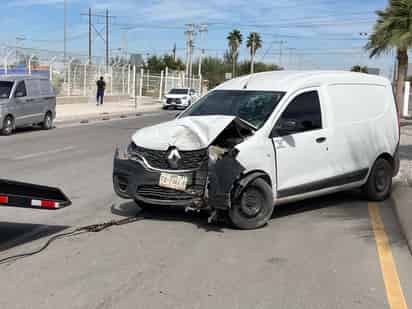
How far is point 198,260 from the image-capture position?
611cm

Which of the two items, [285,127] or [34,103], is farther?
[34,103]

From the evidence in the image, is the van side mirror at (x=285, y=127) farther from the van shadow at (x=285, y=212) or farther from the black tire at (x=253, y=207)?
the van shadow at (x=285, y=212)

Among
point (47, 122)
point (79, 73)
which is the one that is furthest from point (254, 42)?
point (47, 122)

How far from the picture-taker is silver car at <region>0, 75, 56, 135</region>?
20.3 m

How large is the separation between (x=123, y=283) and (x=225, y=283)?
2.92 ft

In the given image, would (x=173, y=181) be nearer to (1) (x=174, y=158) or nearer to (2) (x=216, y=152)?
(1) (x=174, y=158)

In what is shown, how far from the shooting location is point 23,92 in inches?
837

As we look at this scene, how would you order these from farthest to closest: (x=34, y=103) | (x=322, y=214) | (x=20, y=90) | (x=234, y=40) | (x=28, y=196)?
(x=234, y=40) → (x=34, y=103) → (x=20, y=90) → (x=322, y=214) → (x=28, y=196)

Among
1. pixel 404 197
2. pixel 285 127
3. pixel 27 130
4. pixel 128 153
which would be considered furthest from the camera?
pixel 27 130

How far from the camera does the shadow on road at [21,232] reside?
6.70 m

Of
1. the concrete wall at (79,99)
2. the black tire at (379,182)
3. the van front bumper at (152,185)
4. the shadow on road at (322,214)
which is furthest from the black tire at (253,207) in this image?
the concrete wall at (79,99)

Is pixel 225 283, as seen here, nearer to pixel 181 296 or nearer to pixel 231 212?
pixel 181 296

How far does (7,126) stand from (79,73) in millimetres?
24327

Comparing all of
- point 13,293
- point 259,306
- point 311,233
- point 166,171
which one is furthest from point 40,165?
point 259,306
